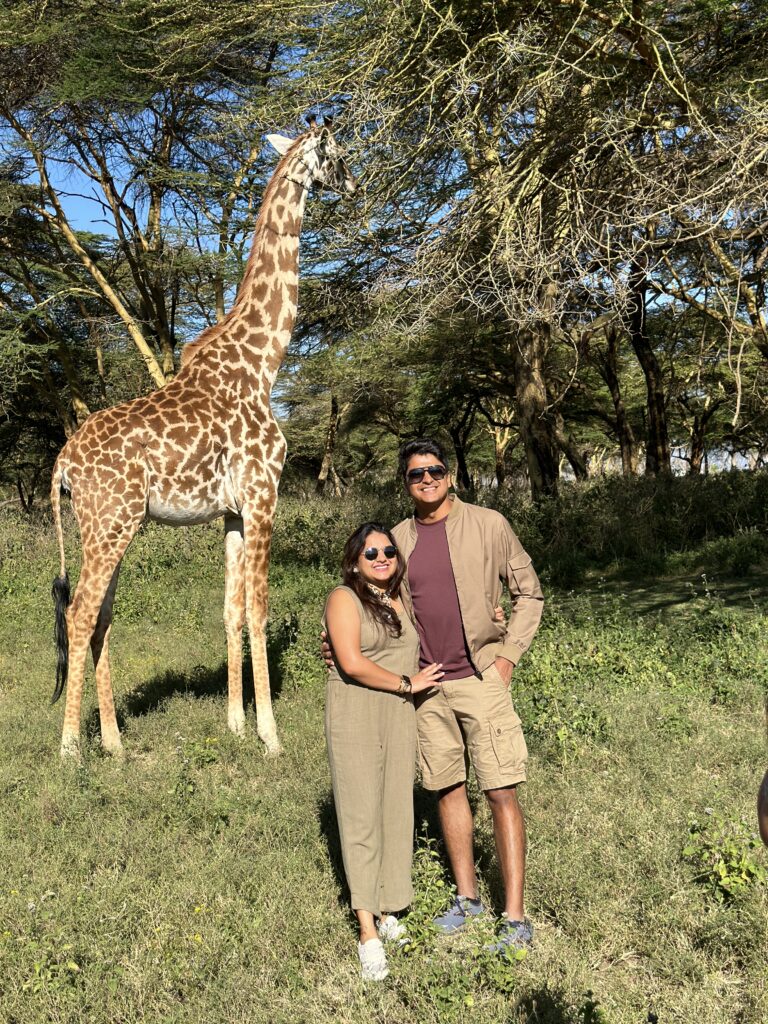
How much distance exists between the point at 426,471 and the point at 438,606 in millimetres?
566

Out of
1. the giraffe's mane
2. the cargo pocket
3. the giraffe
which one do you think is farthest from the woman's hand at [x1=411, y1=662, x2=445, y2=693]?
the giraffe's mane

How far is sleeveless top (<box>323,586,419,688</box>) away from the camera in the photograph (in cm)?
371

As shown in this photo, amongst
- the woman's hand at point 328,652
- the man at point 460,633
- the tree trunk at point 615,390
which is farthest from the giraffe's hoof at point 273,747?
the tree trunk at point 615,390

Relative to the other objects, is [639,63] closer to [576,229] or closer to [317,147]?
[576,229]

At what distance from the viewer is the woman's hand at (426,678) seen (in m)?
3.74

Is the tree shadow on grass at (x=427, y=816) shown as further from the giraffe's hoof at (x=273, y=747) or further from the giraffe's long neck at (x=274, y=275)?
the giraffe's long neck at (x=274, y=275)

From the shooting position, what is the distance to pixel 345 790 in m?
A: 3.69

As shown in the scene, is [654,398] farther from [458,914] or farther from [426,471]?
[458,914]

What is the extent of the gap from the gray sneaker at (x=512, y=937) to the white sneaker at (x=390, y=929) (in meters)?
0.39

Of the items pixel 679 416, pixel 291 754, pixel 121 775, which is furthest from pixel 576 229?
pixel 679 416

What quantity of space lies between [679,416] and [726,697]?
26.8 m

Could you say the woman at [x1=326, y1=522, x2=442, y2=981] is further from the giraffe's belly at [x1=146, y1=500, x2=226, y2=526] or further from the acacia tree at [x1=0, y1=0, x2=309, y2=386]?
Result: the acacia tree at [x1=0, y1=0, x2=309, y2=386]

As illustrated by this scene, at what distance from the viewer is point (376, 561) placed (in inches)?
147

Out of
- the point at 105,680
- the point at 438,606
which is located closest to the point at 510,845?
the point at 438,606
